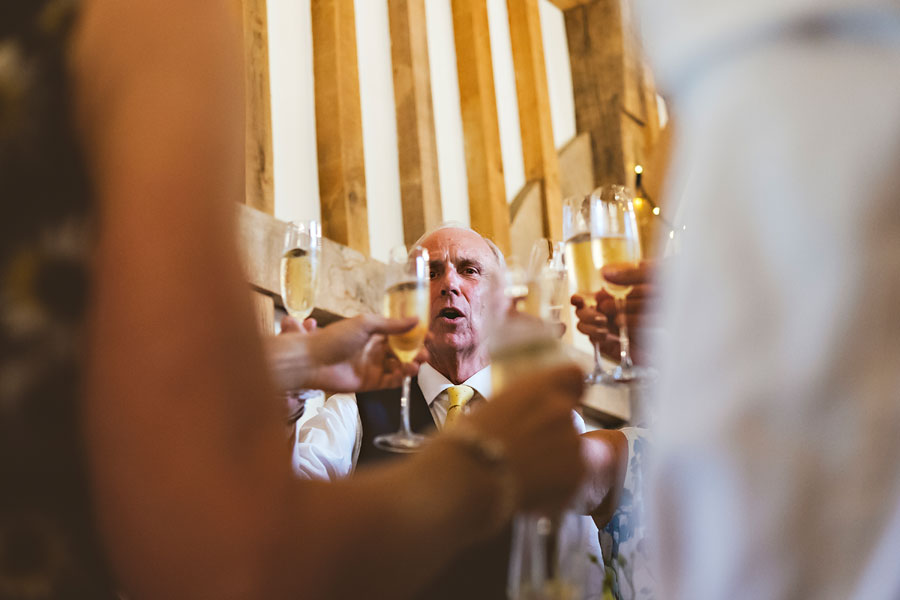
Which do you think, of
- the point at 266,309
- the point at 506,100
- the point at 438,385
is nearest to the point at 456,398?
the point at 438,385

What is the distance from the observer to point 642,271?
122 centimetres

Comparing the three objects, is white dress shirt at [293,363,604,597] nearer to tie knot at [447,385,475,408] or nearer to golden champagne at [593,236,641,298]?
tie knot at [447,385,475,408]

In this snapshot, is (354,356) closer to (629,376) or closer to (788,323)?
(629,376)

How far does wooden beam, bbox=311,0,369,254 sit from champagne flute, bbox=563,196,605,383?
2.07m

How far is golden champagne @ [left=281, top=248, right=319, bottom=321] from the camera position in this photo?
1734 millimetres

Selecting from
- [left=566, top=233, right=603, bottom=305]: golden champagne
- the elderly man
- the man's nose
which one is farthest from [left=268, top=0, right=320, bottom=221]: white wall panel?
[left=566, top=233, right=603, bottom=305]: golden champagne

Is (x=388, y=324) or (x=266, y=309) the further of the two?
(x=266, y=309)

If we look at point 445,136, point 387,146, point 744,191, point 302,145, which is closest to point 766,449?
point 744,191

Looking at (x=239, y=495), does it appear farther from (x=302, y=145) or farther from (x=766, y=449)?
(x=302, y=145)

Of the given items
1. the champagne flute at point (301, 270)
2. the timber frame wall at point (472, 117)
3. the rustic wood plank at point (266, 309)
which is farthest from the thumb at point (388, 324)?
the rustic wood plank at point (266, 309)

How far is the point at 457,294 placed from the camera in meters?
2.98

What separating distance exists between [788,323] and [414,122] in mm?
3432

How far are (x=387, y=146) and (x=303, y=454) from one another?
5.65 ft

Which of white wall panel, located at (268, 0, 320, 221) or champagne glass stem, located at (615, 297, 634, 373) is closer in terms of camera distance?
champagne glass stem, located at (615, 297, 634, 373)
